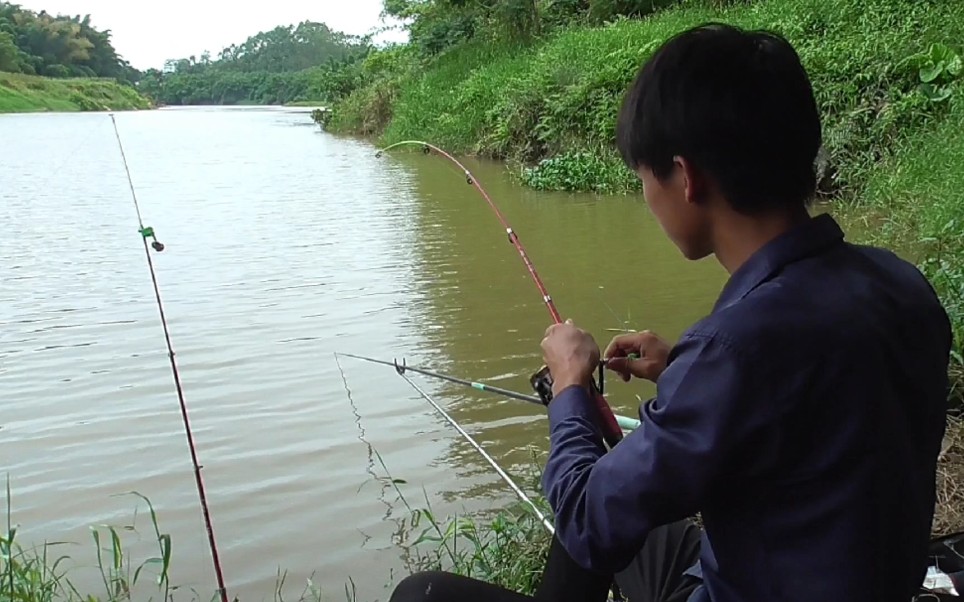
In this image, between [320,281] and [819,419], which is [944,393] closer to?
[819,419]

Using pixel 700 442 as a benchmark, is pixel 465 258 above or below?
below

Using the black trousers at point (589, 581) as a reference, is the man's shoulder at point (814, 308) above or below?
above

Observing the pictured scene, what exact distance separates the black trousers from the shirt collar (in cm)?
59

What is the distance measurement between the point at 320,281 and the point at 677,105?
5581 mm

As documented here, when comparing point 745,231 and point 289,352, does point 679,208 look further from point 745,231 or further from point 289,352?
point 289,352

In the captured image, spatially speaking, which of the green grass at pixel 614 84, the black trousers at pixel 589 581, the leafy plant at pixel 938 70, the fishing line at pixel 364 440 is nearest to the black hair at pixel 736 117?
the black trousers at pixel 589 581

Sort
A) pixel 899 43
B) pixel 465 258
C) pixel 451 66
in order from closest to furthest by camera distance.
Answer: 1. pixel 465 258
2. pixel 899 43
3. pixel 451 66

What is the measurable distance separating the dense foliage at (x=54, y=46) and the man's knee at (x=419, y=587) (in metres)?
60.1

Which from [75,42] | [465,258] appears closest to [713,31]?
[465,258]

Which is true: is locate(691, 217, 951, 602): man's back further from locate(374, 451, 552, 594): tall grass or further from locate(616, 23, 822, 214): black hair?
locate(374, 451, 552, 594): tall grass

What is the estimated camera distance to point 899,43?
8.64m

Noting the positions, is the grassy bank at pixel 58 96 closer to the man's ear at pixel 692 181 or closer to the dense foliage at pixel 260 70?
the dense foliage at pixel 260 70

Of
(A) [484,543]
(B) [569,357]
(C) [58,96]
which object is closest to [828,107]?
(A) [484,543]

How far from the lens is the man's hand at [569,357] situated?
1.43m
